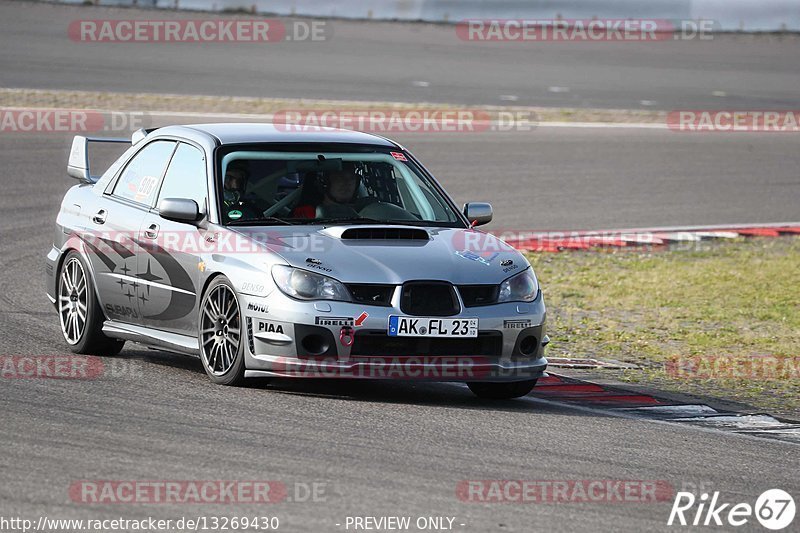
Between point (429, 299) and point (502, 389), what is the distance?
889mm

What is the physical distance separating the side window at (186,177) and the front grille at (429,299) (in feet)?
5.26

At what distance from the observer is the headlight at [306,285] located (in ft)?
24.3

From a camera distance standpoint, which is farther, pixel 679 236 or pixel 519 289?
pixel 679 236

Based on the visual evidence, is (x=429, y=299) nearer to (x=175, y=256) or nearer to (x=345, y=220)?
(x=345, y=220)

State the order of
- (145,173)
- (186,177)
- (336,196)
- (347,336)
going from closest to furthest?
(347,336) → (336,196) → (186,177) → (145,173)

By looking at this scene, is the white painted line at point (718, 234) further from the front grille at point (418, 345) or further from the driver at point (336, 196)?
the front grille at point (418, 345)

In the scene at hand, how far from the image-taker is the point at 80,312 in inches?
357

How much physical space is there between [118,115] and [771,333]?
40.6ft

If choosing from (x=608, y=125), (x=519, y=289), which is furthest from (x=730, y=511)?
(x=608, y=125)

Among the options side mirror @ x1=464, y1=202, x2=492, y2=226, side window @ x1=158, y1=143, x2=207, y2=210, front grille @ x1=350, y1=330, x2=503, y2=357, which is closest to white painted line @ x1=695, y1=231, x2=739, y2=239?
side mirror @ x1=464, y1=202, x2=492, y2=226

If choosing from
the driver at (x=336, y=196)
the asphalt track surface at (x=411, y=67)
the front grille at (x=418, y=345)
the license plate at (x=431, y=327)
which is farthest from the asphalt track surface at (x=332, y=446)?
the asphalt track surface at (x=411, y=67)

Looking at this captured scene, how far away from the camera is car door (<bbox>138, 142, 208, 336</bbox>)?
8148 mm

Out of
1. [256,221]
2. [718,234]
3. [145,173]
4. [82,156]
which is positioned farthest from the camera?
[718,234]

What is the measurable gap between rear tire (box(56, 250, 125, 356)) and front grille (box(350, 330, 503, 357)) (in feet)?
7.64
